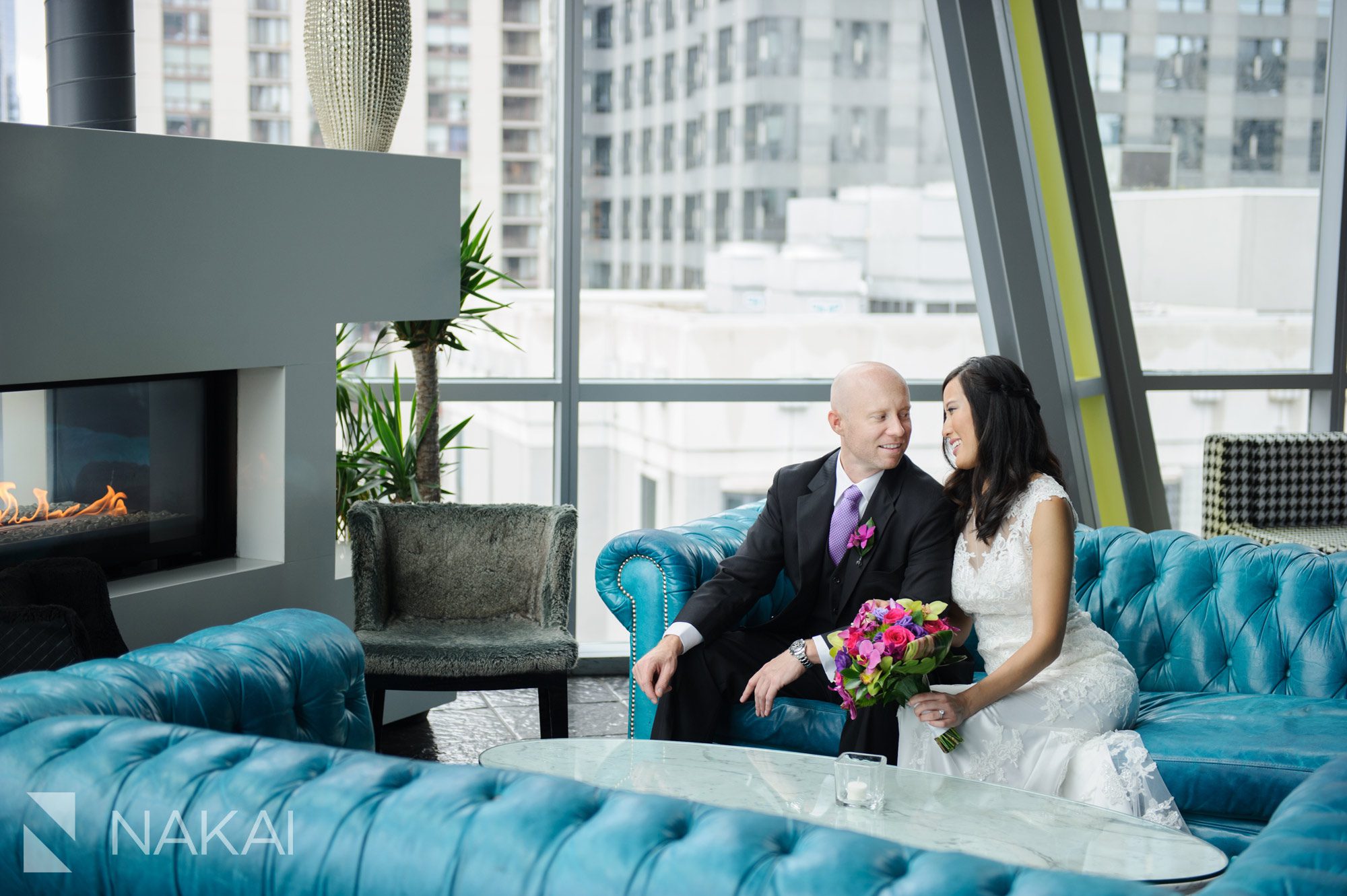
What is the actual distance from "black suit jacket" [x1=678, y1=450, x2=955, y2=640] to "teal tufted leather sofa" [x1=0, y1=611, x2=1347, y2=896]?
4.90 ft

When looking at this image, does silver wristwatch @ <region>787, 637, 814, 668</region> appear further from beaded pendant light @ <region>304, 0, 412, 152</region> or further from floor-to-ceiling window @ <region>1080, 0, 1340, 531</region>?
floor-to-ceiling window @ <region>1080, 0, 1340, 531</region>

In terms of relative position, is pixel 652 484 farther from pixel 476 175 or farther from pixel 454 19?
pixel 454 19

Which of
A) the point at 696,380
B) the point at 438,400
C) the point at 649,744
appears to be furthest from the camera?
the point at 696,380

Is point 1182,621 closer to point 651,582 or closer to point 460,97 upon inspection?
point 651,582

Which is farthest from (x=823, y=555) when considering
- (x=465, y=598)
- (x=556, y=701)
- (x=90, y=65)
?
(x=90, y=65)

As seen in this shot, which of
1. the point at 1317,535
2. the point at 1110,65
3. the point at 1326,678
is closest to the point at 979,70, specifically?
the point at 1110,65

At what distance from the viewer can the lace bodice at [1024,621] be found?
9.34ft

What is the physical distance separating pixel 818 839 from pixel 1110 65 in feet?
15.7

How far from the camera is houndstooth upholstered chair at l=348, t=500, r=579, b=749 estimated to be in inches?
137

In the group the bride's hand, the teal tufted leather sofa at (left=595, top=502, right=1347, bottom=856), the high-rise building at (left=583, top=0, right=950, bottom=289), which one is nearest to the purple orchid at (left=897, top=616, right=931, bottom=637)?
the bride's hand

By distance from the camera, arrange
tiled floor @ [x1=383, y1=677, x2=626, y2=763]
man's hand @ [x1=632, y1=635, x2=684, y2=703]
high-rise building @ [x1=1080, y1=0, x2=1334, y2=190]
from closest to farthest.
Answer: man's hand @ [x1=632, y1=635, x2=684, y2=703], tiled floor @ [x1=383, y1=677, x2=626, y2=763], high-rise building @ [x1=1080, y1=0, x2=1334, y2=190]

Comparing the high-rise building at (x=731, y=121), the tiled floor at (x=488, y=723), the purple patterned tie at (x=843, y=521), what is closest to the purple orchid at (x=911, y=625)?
the purple patterned tie at (x=843, y=521)

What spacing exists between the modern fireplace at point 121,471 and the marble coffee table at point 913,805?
1535 mm

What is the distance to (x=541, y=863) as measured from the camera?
1392 millimetres
